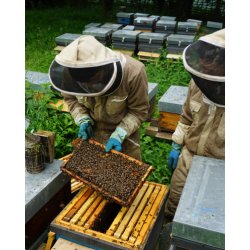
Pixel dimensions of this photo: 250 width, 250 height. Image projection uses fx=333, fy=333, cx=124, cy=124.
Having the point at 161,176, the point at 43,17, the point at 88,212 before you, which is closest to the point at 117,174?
the point at 88,212

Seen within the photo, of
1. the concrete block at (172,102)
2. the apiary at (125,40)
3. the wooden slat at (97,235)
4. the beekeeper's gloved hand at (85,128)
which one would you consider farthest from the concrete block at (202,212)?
the apiary at (125,40)

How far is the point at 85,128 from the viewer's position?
3119 mm

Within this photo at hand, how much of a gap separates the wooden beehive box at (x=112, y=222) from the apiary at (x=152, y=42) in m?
5.85

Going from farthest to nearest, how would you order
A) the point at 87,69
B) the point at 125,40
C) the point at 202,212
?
1. the point at 125,40
2. the point at 87,69
3. the point at 202,212

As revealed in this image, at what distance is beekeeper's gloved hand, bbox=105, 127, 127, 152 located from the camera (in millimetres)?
2835

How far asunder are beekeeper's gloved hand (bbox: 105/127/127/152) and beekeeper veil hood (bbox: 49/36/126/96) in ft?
1.51

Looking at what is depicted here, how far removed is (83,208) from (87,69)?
0.97 meters

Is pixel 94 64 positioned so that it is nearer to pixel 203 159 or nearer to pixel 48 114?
pixel 203 159

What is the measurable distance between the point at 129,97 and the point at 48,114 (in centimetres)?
223

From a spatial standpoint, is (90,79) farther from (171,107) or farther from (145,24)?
(145,24)

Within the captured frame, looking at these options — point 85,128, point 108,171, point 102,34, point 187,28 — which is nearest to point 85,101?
point 85,128

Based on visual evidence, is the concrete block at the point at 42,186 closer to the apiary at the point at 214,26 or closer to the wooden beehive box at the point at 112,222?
the wooden beehive box at the point at 112,222

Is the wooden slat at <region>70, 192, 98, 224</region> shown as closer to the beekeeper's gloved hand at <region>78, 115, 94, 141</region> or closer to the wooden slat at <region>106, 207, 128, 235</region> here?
the wooden slat at <region>106, 207, 128, 235</region>

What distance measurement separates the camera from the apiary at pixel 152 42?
787cm
